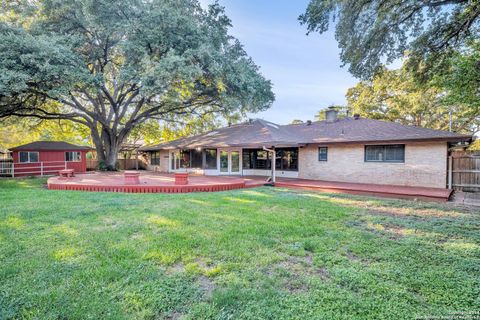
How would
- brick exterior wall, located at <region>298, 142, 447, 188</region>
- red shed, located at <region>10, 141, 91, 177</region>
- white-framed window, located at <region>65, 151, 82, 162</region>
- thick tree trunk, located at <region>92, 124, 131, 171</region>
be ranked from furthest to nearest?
white-framed window, located at <region>65, 151, 82, 162</region> → thick tree trunk, located at <region>92, 124, 131, 171</region> → red shed, located at <region>10, 141, 91, 177</region> → brick exterior wall, located at <region>298, 142, 447, 188</region>

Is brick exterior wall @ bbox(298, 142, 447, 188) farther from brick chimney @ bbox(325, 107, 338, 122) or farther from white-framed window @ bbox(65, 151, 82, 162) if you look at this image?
white-framed window @ bbox(65, 151, 82, 162)

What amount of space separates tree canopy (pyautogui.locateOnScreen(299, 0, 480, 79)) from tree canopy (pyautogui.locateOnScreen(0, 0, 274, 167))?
19.9 feet

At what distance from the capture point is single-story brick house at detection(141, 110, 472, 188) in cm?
1038

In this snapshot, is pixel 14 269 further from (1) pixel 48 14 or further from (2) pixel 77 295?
(1) pixel 48 14

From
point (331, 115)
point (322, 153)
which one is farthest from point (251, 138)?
point (331, 115)

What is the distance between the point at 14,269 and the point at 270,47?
16057mm

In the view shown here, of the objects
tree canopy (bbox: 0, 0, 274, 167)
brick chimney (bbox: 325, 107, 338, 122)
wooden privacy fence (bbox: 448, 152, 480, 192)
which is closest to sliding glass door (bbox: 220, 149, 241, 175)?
tree canopy (bbox: 0, 0, 274, 167)

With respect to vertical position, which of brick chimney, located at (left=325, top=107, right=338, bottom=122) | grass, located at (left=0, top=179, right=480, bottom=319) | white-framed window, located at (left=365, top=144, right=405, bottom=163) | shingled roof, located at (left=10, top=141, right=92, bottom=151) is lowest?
grass, located at (left=0, top=179, right=480, bottom=319)

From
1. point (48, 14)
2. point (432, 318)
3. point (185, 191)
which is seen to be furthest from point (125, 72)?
point (432, 318)

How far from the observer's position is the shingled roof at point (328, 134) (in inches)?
417

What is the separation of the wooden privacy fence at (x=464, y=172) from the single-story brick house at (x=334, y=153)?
47 centimetres

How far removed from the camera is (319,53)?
13500 millimetres

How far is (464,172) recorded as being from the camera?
10.0m

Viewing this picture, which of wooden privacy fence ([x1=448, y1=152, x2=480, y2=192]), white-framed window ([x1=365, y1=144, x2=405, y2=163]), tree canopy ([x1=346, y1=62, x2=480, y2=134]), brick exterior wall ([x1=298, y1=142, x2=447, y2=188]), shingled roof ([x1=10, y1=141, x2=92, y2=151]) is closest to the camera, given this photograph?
wooden privacy fence ([x1=448, y1=152, x2=480, y2=192])
